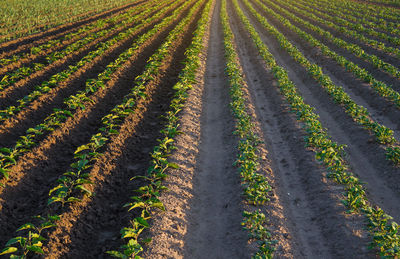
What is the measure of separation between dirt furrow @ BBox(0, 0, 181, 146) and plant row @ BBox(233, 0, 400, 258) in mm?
9813

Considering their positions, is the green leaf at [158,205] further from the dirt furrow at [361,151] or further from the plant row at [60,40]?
the plant row at [60,40]

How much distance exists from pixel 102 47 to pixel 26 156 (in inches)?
480

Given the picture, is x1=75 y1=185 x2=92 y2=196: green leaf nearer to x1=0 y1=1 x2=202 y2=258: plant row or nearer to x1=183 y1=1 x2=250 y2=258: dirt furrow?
x1=0 y1=1 x2=202 y2=258: plant row

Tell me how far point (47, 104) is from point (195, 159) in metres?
6.93

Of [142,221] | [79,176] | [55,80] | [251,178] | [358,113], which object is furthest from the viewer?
[55,80]

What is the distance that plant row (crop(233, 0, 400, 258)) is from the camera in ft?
17.1

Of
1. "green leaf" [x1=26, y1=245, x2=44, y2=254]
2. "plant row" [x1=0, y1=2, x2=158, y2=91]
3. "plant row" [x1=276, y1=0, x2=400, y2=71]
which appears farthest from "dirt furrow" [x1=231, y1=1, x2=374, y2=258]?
"plant row" [x1=0, y1=2, x2=158, y2=91]

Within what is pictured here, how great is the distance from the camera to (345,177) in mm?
7223


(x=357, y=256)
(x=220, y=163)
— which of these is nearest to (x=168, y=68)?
(x=220, y=163)

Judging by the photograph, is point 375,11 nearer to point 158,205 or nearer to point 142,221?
point 158,205

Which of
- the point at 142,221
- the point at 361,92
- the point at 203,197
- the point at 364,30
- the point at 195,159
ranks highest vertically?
the point at 364,30

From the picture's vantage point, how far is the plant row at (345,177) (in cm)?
521

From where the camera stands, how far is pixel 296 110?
36.3ft

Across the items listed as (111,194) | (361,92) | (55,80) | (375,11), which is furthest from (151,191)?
(375,11)
